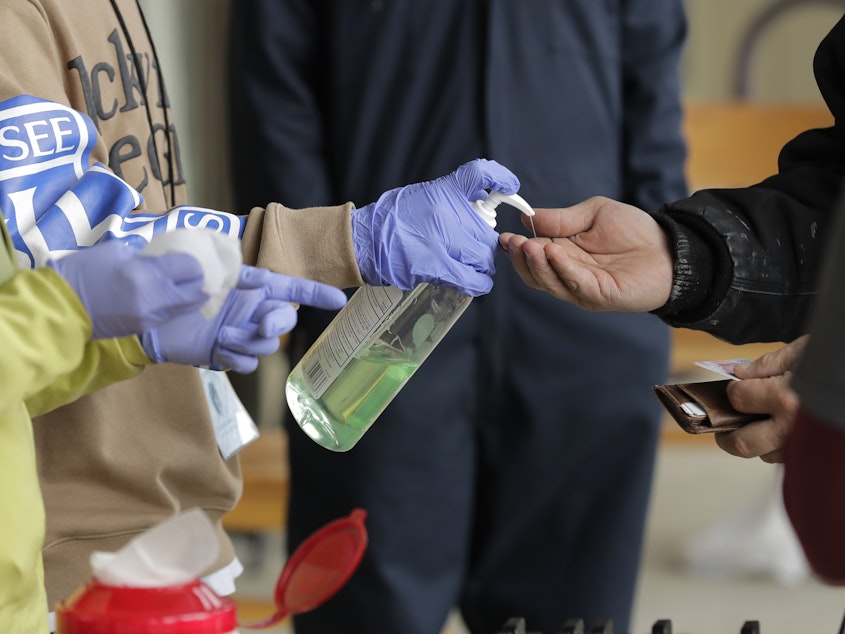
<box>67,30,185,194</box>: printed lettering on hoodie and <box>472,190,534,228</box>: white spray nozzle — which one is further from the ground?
<box>67,30,185,194</box>: printed lettering on hoodie

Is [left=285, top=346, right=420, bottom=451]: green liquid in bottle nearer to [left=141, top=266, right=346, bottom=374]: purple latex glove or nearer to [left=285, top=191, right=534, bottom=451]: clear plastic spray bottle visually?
[left=285, top=191, right=534, bottom=451]: clear plastic spray bottle

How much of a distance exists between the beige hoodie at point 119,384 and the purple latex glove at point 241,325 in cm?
10

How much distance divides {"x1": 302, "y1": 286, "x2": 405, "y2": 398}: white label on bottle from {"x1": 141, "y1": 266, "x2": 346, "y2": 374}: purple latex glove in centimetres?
11

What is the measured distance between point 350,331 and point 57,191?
26 centimetres

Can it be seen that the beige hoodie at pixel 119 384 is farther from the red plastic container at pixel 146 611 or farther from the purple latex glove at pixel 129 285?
the red plastic container at pixel 146 611

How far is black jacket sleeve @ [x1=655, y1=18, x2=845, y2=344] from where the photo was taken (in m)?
1.01

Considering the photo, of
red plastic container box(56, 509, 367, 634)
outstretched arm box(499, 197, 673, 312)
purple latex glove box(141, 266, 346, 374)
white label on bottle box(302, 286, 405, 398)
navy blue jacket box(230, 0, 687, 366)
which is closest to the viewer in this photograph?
red plastic container box(56, 509, 367, 634)

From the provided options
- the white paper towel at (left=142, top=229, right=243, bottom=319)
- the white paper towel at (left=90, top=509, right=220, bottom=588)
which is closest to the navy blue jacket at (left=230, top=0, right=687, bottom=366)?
the white paper towel at (left=142, top=229, right=243, bottom=319)

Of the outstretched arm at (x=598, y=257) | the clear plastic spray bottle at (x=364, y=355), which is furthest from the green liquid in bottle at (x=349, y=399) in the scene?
the outstretched arm at (x=598, y=257)

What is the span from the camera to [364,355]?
0.94 m

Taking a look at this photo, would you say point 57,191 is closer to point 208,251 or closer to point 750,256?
point 208,251

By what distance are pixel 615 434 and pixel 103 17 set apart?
0.96 metres

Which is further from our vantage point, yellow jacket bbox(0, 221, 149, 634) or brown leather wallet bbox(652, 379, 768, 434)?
brown leather wallet bbox(652, 379, 768, 434)

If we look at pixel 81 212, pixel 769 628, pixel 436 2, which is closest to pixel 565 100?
pixel 436 2
